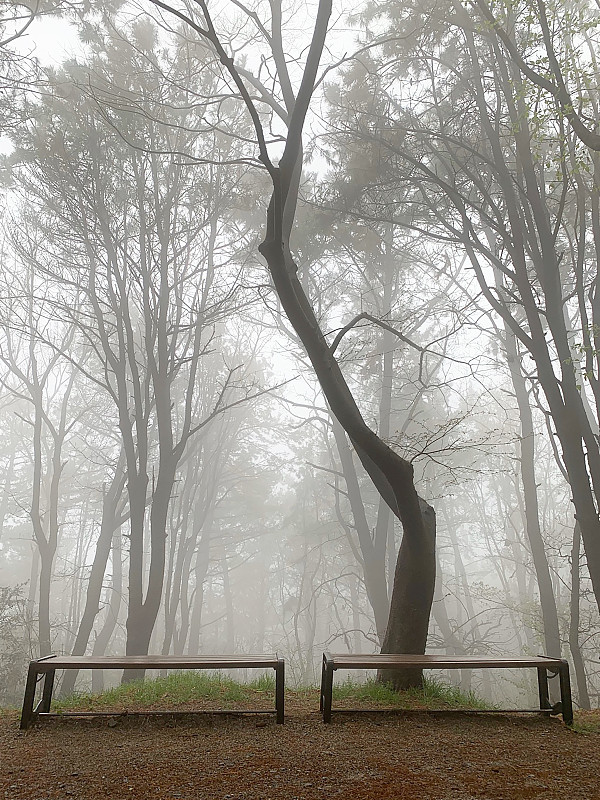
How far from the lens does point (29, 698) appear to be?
12.0 feet

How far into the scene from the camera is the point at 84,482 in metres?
21.1

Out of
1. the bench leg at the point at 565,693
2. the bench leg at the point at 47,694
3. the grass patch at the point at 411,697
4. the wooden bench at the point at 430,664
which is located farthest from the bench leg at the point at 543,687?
the bench leg at the point at 47,694

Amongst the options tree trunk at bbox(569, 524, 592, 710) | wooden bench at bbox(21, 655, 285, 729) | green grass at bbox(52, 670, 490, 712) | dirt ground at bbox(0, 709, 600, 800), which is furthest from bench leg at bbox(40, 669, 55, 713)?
tree trunk at bbox(569, 524, 592, 710)

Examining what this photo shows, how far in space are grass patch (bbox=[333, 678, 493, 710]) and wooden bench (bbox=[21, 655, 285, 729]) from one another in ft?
3.54

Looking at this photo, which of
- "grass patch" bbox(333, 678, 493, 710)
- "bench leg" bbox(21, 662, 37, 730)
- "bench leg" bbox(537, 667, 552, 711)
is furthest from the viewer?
"grass patch" bbox(333, 678, 493, 710)

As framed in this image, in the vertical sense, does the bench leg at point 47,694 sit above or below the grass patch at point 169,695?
above

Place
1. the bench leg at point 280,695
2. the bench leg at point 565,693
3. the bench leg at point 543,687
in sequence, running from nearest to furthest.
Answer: the bench leg at point 280,695 < the bench leg at point 565,693 < the bench leg at point 543,687

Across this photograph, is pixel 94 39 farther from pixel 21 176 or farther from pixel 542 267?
pixel 542 267

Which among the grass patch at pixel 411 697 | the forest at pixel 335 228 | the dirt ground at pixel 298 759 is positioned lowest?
the grass patch at pixel 411 697

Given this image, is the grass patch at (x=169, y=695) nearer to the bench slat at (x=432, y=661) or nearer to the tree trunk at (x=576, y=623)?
the bench slat at (x=432, y=661)

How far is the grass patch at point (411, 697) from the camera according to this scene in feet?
14.5

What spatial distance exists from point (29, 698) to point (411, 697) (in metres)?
3.01

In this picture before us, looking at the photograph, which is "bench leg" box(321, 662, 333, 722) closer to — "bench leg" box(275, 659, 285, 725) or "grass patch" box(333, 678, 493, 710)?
"bench leg" box(275, 659, 285, 725)

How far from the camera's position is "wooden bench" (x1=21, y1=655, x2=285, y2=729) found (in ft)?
12.0
